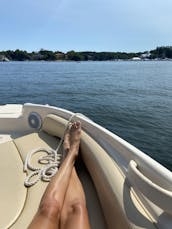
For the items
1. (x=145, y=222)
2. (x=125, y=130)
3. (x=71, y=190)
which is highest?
(x=145, y=222)

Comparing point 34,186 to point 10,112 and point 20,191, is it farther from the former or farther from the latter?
point 10,112

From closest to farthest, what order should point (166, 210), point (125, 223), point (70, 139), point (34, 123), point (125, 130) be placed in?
A: point (166, 210) < point (125, 223) < point (70, 139) < point (34, 123) < point (125, 130)

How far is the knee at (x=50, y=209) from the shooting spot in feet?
4.42

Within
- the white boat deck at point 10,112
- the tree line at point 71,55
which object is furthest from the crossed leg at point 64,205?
the tree line at point 71,55

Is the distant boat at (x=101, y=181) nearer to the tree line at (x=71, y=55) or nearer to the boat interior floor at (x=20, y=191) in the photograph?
the boat interior floor at (x=20, y=191)

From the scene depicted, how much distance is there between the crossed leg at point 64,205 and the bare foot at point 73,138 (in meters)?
0.15

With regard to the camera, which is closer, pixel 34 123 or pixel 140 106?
pixel 34 123

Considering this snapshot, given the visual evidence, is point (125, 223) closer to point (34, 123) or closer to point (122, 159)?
point (122, 159)

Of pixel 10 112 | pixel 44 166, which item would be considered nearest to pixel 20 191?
pixel 44 166

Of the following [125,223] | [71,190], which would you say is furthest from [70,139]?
[125,223]

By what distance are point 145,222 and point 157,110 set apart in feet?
26.4

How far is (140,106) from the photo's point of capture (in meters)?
9.57

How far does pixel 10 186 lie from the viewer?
182 centimetres

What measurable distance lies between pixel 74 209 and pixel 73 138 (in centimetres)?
83
